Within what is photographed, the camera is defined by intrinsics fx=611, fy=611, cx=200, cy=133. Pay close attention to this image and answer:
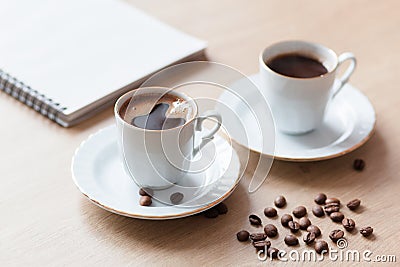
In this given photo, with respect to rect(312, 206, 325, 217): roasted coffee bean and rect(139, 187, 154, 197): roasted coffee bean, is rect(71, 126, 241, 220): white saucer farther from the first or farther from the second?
rect(312, 206, 325, 217): roasted coffee bean

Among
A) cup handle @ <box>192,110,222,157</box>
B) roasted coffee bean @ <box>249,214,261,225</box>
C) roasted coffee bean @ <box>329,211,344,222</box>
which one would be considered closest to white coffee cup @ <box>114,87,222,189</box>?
cup handle @ <box>192,110,222,157</box>

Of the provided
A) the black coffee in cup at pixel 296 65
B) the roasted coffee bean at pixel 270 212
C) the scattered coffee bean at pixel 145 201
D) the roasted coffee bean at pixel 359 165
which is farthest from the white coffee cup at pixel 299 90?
the scattered coffee bean at pixel 145 201

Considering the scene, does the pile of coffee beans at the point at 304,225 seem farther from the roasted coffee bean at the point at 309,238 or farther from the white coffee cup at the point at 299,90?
the white coffee cup at the point at 299,90

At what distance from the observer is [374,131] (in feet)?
3.90

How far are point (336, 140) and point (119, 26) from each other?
2.07 feet

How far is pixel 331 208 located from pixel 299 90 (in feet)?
0.77

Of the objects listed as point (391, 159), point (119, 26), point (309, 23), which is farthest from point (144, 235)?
point (309, 23)

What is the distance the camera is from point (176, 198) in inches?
38.6

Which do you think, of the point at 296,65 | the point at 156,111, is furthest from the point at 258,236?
the point at 296,65

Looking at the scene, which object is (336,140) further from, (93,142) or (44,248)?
(44,248)

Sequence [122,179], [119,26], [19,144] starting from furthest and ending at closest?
1. [119,26]
2. [19,144]
3. [122,179]

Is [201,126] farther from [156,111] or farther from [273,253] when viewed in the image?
[273,253]

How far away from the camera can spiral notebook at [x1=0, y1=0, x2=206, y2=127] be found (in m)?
1.25

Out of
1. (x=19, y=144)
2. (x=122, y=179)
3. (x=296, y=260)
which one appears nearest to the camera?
(x=296, y=260)
